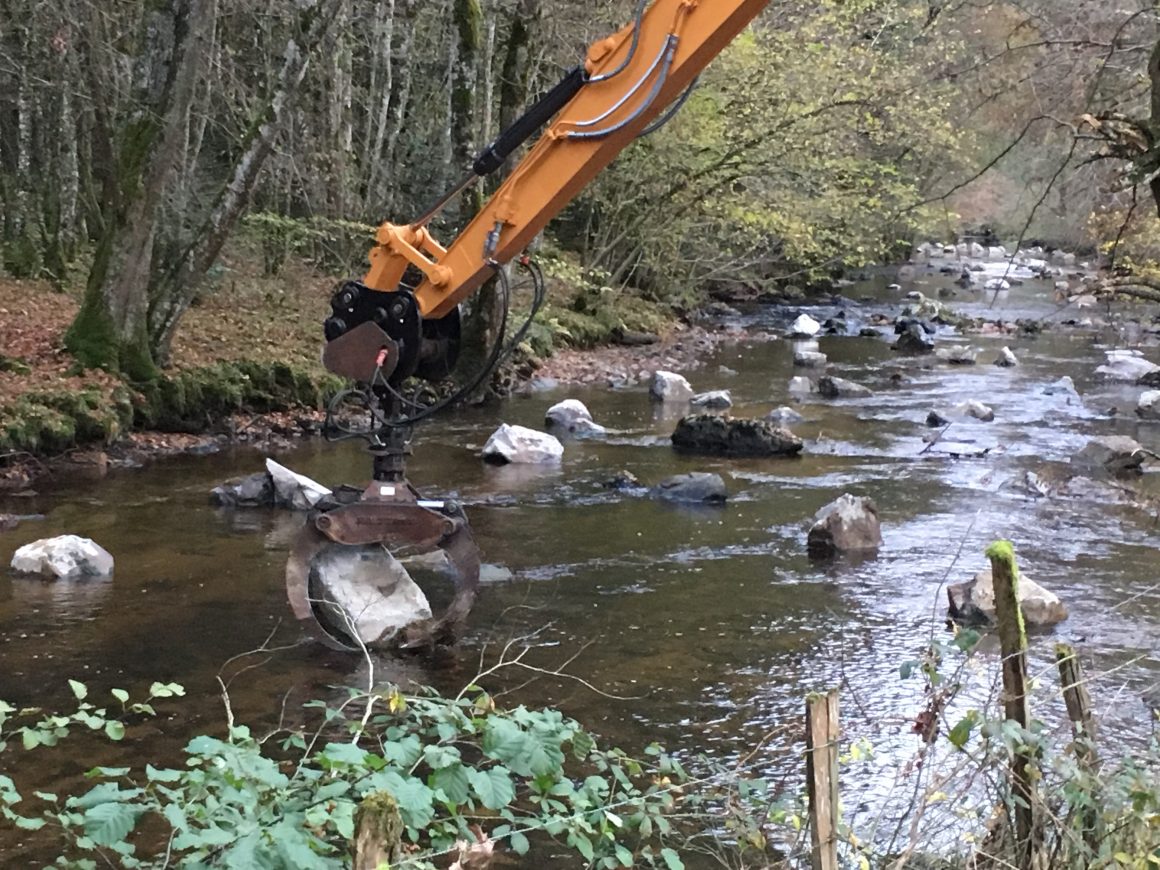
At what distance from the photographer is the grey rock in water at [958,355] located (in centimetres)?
2025

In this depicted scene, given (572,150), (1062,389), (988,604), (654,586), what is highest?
(572,150)

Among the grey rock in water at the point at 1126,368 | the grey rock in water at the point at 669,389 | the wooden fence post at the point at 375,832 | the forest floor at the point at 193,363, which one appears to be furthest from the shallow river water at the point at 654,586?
the grey rock in water at the point at 1126,368

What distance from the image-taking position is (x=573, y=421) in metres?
13.8

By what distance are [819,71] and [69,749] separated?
57.0 feet

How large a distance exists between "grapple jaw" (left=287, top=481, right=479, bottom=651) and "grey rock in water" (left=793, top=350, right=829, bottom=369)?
13.5 metres

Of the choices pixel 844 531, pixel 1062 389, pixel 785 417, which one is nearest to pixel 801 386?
pixel 785 417

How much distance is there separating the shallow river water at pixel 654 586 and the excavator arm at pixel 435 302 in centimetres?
39

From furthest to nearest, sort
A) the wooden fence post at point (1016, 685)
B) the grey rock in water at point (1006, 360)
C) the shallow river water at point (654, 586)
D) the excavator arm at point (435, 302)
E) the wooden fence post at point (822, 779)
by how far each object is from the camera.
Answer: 1. the grey rock in water at point (1006, 360)
2. the excavator arm at point (435, 302)
3. the shallow river water at point (654, 586)
4. the wooden fence post at point (1016, 685)
5. the wooden fence post at point (822, 779)

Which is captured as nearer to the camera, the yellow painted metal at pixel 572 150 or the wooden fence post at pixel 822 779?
the wooden fence post at pixel 822 779

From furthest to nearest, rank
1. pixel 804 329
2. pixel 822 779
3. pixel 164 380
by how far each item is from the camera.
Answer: pixel 804 329 < pixel 164 380 < pixel 822 779

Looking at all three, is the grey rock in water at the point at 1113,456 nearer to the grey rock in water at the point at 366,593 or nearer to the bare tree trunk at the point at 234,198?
the grey rock in water at the point at 366,593

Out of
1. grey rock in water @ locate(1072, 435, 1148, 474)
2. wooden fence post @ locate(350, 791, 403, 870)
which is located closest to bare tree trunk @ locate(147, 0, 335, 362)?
grey rock in water @ locate(1072, 435, 1148, 474)

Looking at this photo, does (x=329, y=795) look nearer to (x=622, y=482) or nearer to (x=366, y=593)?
(x=366, y=593)

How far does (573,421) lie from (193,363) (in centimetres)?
407
